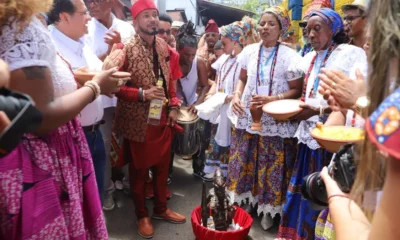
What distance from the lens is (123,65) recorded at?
2.82 metres

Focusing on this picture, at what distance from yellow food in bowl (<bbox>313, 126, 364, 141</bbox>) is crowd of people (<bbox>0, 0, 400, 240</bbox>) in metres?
0.12

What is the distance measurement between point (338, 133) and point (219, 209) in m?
1.28

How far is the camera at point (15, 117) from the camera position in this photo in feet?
2.75

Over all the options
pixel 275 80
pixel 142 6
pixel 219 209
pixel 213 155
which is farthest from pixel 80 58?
pixel 213 155

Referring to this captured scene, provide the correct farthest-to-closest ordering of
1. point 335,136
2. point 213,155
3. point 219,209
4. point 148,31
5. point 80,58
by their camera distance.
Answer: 1. point 213,155
2. point 148,31
3. point 219,209
4. point 80,58
5. point 335,136

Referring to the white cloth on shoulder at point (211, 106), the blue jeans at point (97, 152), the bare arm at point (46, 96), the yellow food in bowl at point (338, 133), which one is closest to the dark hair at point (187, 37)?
the white cloth on shoulder at point (211, 106)

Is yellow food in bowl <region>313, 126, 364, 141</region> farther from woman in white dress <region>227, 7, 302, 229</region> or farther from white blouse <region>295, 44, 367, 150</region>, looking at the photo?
woman in white dress <region>227, 7, 302, 229</region>

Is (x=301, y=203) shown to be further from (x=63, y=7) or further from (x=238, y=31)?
Result: (x=238, y=31)

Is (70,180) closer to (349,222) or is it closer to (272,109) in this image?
(349,222)

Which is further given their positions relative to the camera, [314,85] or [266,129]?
[266,129]

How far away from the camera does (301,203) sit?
2602 millimetres

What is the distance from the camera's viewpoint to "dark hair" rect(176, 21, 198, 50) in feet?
13.6

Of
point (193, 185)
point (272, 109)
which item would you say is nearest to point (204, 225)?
point (272, 109)

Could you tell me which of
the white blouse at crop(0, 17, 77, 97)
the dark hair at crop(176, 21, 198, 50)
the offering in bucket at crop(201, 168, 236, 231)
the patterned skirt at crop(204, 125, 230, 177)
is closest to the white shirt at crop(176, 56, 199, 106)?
the dark hair at crop(176, 21, 198, 50)
